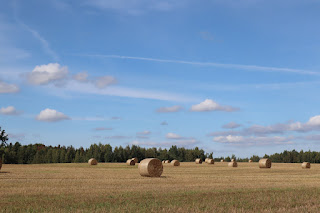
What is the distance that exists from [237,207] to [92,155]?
326 feet

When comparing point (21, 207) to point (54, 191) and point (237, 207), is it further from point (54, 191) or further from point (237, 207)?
point (237, 207)

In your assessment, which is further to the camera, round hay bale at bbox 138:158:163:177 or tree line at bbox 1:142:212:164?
tree line at bbox 1:142:212:164

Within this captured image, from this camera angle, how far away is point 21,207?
1485cm

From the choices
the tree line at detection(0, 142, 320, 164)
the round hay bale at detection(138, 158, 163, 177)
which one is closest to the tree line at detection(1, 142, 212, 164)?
the tree line at detection(0, 142, 320, 164)

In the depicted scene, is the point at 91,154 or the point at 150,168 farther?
the point at 91,154

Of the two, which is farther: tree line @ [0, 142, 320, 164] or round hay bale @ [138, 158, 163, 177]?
tree line @ [0, 142, 320, 164]

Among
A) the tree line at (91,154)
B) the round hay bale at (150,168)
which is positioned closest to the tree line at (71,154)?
the tree line at (91,154)

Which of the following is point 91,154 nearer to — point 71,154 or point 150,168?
point 71,154

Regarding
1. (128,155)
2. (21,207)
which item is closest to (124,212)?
(21,207)

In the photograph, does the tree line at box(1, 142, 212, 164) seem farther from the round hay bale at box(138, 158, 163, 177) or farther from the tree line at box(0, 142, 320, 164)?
the round hay bale at box(138, 158, 163, 177)

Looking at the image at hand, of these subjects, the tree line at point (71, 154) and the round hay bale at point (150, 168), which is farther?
the tree line at point (71, 154)

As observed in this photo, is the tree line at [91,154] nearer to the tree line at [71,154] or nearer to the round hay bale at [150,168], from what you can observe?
the tree line at [71,154]

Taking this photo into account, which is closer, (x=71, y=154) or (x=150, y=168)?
(x=150, y=168)

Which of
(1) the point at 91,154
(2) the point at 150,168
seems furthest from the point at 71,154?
(2) the point at 150,168
